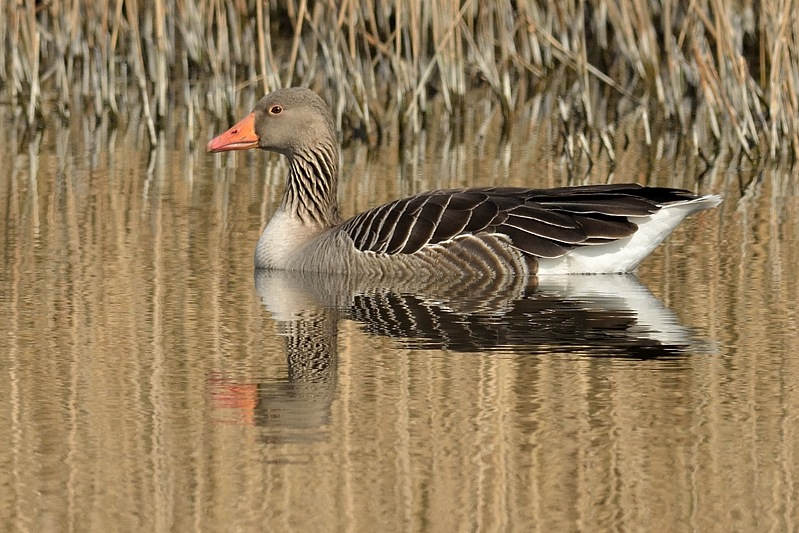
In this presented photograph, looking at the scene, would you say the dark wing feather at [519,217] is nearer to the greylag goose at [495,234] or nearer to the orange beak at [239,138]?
the greylag goose at [495,234]

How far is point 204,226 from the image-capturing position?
1212cm

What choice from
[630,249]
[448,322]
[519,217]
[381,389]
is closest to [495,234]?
[519,217]

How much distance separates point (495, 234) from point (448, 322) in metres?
1.65

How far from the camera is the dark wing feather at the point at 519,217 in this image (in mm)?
10227

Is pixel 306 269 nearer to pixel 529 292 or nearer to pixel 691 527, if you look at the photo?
pixel 529 292

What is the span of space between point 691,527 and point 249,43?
51.9ft

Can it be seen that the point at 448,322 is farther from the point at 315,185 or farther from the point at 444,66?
the point at 444,66

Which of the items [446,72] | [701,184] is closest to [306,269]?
[701,184]

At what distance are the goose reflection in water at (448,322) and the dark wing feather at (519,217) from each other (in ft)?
0.97

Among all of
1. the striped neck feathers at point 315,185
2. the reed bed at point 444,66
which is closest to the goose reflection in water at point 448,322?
the striped neck feathers at point 315,185

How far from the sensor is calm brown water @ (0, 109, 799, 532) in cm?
579

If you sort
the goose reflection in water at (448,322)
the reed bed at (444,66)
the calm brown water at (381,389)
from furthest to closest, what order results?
1. the reed bed at (444,66)
2. the goose reflection in water at (448,322)
3. the calm brown water at (381,389)

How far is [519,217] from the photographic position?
1050cm

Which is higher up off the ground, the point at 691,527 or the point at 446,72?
the point at 446,72
